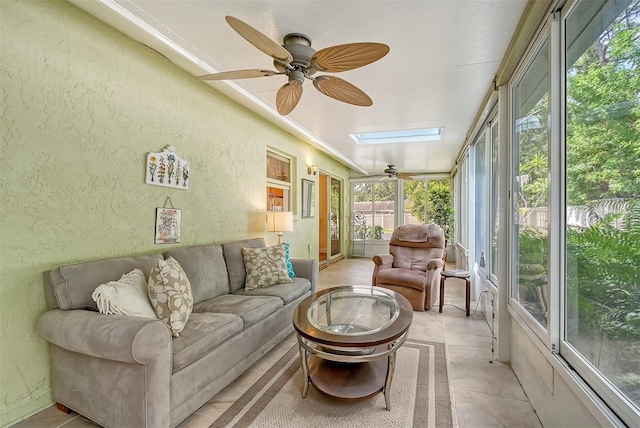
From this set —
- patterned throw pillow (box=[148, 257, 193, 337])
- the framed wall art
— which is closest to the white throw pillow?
patterned throw pillow (box=[148, 257, 193, 337])

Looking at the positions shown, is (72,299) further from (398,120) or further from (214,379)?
(398,120)

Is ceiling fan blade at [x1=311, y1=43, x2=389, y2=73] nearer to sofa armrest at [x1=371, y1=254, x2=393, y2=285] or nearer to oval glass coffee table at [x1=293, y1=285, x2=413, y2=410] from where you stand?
oval glass coffee table at [x1=293, y1=285, x2=413, y2=410]

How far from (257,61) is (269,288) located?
208cm

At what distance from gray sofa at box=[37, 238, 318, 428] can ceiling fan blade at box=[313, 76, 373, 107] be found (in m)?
1.77

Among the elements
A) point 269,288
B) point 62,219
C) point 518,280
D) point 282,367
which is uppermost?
point 62,219

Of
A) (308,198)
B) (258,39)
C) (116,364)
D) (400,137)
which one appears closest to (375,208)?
(308,198)

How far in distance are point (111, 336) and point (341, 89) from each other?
202 centimetres

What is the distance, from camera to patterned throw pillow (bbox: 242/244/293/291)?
303 centimetres

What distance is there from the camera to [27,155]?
5.85 feet

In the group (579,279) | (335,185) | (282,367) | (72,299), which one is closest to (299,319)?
(282,367)

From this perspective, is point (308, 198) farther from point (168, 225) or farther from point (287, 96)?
point (287, 96)

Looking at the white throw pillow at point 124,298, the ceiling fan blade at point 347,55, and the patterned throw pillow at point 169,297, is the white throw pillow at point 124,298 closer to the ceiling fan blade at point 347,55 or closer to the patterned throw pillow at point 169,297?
the patterned throw pillow at point 169,297

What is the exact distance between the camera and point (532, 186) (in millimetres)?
2062

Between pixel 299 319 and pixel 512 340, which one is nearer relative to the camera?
pixel 299 319
